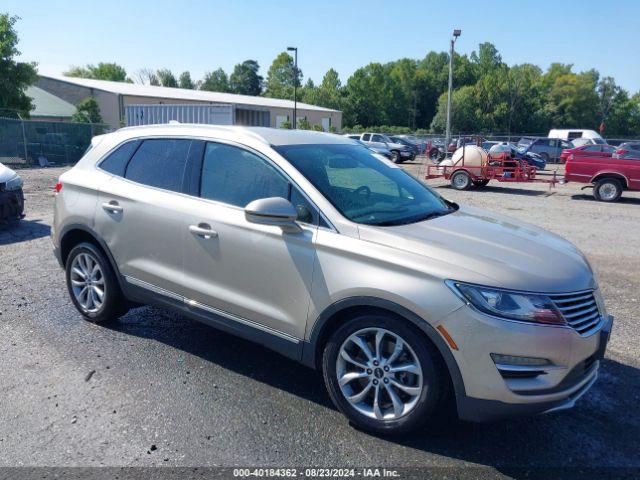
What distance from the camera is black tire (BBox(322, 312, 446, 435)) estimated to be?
3.06m

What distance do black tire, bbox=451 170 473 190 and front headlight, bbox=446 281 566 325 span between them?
16.4 m

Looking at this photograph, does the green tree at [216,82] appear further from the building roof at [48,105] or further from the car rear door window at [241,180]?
the car rear door window at [241,180]

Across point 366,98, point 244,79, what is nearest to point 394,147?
point 366,98

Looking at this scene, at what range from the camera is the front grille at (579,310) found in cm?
301

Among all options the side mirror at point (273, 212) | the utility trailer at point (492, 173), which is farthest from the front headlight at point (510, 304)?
the utility trailer at point (492, 173)

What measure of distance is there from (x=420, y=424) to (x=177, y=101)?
44.2 m

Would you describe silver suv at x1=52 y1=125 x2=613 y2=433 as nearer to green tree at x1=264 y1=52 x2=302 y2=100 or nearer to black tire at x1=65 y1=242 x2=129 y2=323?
black tire at x1=65 y1=242 x2=129 y2=323

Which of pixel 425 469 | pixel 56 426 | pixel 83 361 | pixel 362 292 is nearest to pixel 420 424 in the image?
pixel 425 469

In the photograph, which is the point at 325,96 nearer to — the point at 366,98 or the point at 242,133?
the point at 366,98

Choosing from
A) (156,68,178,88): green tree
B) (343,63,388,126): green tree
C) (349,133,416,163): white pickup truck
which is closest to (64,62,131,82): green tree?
(156,68,178,88): green tree

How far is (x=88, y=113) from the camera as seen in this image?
38.1 metres

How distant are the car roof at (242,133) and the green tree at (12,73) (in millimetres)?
28926

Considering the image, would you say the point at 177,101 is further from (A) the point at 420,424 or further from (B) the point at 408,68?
(B) the point at 408,68

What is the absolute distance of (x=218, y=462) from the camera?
3029 mm
